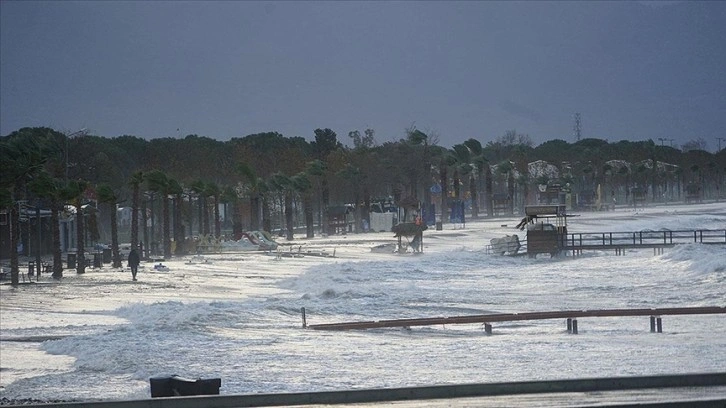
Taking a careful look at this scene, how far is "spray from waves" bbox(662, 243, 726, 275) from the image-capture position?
55.6 metres

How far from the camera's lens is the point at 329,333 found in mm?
28984

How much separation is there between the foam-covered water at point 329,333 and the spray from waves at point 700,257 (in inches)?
7.7

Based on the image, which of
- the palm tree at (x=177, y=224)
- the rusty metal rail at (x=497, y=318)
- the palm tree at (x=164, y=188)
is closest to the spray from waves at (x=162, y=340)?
the rusty metal rail at (x=497, y=318)

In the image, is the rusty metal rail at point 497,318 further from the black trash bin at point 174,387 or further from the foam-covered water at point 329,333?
the black trash bin at point 174,387

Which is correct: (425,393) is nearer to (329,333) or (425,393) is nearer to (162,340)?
(162,340)

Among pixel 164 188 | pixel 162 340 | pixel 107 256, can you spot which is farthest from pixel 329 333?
pixel 164 188

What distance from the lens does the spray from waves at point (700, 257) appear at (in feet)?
182

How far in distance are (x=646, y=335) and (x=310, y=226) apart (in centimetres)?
7703

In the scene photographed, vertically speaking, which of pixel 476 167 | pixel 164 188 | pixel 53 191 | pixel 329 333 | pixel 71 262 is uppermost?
pixel 476 167

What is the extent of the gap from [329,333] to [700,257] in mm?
37077

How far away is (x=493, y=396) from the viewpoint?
43.5 feet

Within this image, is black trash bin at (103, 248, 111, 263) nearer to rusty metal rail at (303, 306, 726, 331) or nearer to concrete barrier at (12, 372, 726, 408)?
rusty metal rail at (303, 306, 726, 331)

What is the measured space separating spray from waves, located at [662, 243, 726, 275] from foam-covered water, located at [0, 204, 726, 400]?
195mm

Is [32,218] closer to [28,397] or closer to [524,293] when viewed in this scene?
[524,293]
